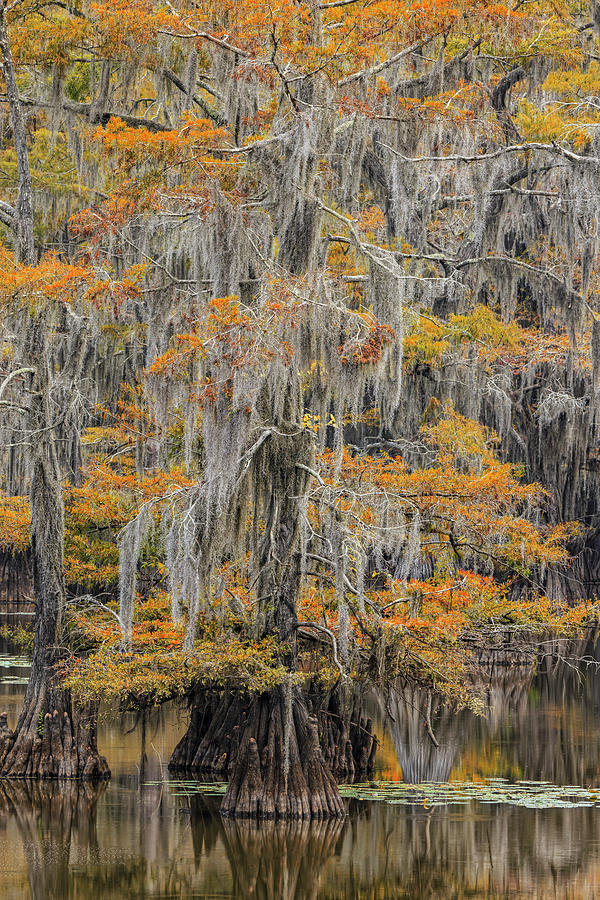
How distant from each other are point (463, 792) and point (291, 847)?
113 inches

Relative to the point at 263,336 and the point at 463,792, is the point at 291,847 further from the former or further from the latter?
the point at 263,336

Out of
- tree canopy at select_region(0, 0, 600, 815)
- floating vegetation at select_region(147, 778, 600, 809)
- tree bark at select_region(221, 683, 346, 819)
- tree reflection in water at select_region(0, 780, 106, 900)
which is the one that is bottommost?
floating vegetation at select_region(147, 778, 600, 809)

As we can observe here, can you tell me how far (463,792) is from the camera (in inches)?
489

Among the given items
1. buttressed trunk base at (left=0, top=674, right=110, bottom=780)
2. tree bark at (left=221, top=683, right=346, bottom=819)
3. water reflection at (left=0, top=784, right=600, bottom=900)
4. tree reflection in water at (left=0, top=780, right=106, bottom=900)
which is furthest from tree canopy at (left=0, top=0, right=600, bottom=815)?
tree reflection in water at (left=0, top=780, right=106, bottom=900)

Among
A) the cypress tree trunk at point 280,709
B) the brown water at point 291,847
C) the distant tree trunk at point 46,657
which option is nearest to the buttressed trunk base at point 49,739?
the distant tree trunk at point 46,657

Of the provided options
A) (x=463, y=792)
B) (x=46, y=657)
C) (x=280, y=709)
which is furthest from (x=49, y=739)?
(x=463, y=792)

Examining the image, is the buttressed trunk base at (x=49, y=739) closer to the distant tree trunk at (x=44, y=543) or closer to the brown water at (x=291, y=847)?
the distant tree trunk at (x=44, y=543)

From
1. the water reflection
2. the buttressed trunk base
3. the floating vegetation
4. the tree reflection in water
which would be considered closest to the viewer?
the water reflection

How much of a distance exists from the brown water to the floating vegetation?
18cm

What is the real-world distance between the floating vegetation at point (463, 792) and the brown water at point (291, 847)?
0.18 m

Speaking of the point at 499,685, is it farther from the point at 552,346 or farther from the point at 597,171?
the point at 597,171

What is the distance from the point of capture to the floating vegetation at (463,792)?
11.8 m

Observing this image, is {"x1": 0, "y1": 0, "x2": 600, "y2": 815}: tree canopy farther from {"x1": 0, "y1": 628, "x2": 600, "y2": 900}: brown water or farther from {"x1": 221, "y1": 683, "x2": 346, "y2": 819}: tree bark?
{"x1": 0, "y1": 628, "x2": 600, "y2": 900}: brown water

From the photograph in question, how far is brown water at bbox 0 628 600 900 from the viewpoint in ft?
30.2
